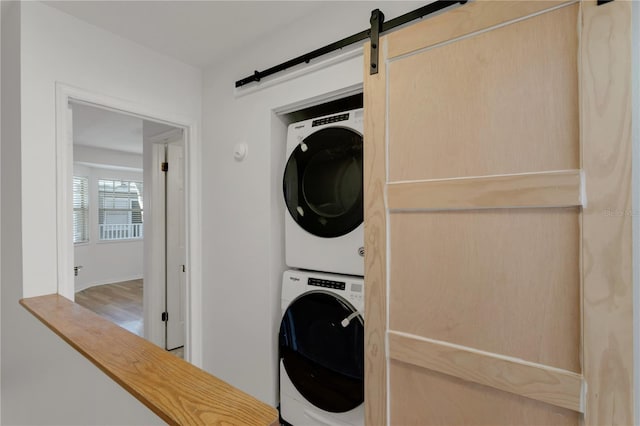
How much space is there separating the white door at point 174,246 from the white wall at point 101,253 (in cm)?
325

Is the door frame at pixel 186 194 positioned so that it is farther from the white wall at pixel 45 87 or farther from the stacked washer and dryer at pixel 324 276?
the stacked washer and dryer at pixel 324 276

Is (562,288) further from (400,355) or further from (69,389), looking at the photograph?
(69,389)

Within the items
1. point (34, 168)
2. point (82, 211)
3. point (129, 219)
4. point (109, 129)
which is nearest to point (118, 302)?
point (82, 211)

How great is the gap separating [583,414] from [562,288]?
33 centimetres

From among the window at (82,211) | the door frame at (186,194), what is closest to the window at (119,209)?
the window at (82,211)

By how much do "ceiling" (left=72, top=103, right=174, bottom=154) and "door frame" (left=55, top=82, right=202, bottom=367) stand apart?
2.24 ft

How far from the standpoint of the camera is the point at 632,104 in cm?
75

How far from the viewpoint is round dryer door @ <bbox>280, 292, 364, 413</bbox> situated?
144 cm

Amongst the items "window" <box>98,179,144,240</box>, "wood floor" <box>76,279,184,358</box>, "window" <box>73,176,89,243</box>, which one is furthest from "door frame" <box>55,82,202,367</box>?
"window" <box>98,179,144,240</box>

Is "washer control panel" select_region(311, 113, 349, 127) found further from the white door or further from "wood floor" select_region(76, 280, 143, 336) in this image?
"wood floor" select_region(76, 280, 143, 336)

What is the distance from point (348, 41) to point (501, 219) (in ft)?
3.48

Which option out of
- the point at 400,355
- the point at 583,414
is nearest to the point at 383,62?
the point at 400,355

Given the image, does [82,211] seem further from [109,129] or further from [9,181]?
[9,181]

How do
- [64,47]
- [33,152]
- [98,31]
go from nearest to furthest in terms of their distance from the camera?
1. [33,152]
2. [64,47]
3. [98,31]
